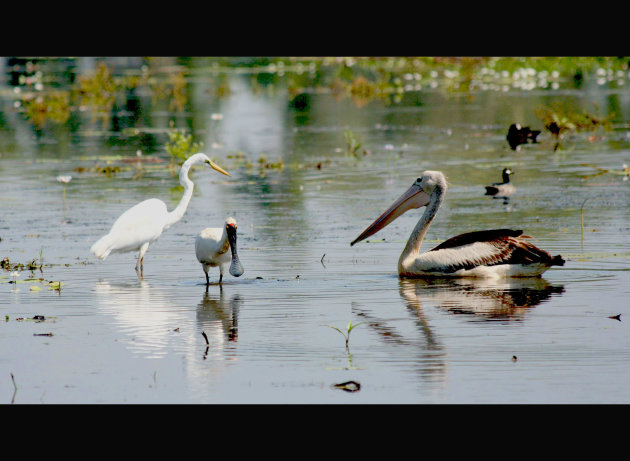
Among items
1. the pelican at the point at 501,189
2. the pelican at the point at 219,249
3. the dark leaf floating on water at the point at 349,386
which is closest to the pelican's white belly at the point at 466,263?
the pelican at the point at 219,249

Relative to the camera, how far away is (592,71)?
1626 inches

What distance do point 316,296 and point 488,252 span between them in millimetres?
1768

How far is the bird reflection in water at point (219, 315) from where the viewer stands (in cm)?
878

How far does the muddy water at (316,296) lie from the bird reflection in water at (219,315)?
33 millimetres

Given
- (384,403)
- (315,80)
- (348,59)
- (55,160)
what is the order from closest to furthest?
(384,403), (55,160), (315,80), (348,59)

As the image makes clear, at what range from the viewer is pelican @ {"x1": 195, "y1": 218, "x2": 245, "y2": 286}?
35.2ft

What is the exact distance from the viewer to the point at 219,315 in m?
9.55

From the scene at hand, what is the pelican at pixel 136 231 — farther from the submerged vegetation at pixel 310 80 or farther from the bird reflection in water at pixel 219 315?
the submerged vegetation at pixel 310 80

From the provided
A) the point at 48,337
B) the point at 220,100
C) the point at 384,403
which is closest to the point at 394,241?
the point at 48,337

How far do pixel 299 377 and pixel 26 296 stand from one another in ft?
12.6

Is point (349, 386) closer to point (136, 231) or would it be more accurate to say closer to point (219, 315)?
point (219, 315)

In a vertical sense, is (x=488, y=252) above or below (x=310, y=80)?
below

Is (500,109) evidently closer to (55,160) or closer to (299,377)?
(55,160)

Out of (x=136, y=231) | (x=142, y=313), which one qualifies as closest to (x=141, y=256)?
(x=136, y=231)
